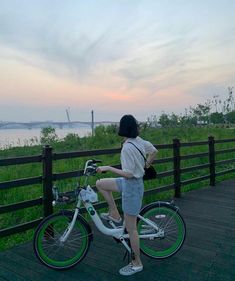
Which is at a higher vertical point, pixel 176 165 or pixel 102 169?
pixel 102 169

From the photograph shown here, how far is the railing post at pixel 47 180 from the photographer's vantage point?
4664 millimetres

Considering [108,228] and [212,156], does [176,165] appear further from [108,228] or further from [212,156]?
[108,228]

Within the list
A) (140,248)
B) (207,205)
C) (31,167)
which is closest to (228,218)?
(207,205)

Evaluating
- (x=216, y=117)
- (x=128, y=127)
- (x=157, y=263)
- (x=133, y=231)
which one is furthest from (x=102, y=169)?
(x=216, y=117)

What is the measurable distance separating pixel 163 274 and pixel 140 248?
0.45 metres

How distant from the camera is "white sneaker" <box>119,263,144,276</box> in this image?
3.60m

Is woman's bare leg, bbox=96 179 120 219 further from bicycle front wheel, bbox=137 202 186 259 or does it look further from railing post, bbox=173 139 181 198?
railing post, bbox=173 139 181 198

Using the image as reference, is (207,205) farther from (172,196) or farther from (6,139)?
(6,139)

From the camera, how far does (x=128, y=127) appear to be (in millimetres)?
3484

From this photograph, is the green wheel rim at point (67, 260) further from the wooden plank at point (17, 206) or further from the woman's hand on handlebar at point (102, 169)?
the wooden plank at point (17, 206)

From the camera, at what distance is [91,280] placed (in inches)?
137

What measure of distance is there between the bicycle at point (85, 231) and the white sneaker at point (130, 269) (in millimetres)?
164

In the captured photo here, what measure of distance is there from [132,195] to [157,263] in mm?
983

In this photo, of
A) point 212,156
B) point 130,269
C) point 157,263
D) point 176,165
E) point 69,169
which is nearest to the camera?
point 130,269
